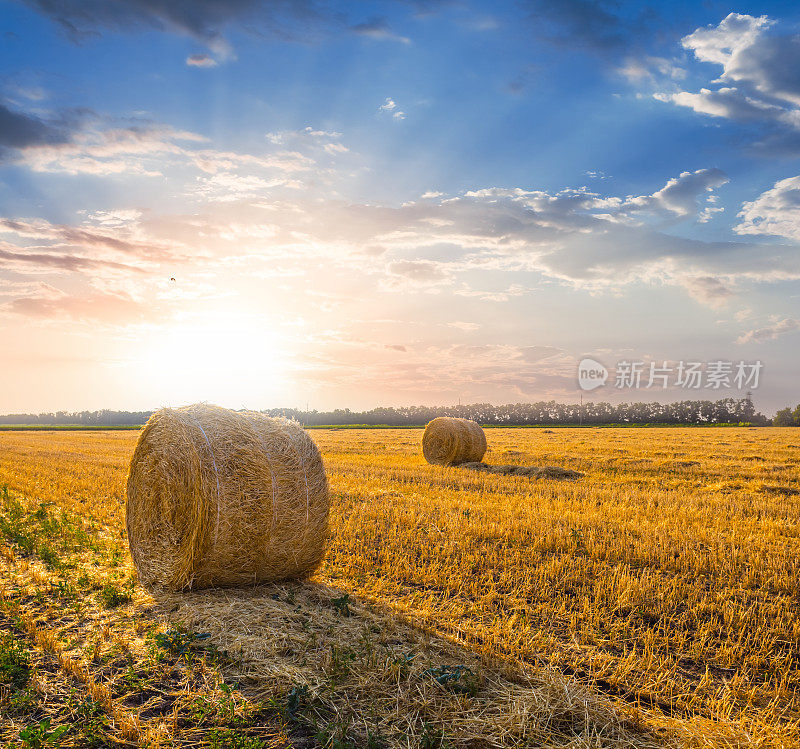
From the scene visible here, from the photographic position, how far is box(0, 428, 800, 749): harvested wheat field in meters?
4.13

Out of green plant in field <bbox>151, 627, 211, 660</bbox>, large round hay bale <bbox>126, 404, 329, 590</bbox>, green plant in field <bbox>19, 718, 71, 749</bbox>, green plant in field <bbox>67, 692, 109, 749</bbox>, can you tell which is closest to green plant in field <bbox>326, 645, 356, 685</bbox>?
green plant in field <bbox>151, 627, 211, 660</bbox>

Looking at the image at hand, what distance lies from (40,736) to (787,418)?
308 ft

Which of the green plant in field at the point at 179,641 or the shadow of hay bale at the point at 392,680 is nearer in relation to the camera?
the shadow of hay bale at the point at 392,680

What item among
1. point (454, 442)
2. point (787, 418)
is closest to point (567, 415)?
point (787, 418)

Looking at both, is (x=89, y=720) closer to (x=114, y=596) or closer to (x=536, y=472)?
(x=114, y=596)

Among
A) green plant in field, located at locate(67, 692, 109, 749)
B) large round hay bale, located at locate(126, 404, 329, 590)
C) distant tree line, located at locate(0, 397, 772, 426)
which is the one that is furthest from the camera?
distant tree line, located at locate(0, 397, 772, 426)

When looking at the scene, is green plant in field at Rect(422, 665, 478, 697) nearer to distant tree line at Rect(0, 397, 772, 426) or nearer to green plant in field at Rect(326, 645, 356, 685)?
green plant in field at Rect(326, 645, 356, 685)

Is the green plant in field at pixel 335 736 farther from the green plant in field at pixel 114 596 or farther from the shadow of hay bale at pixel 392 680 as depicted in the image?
the green plant in field at pixel 114 596

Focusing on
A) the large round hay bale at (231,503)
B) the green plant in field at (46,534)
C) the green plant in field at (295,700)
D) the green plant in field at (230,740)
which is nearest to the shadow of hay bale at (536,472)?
the large round hay bale at (231,503)

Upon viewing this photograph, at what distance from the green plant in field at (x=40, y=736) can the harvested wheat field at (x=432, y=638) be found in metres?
0.02

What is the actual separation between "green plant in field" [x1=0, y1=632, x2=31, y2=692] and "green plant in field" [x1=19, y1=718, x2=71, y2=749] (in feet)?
3.05

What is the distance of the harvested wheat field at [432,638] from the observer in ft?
13.6

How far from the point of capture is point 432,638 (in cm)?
546

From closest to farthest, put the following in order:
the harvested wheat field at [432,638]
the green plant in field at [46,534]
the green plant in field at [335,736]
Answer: the green plant in field at [335,736], the harvested wheat field at [432,638], the green plant in field at [46,534]
